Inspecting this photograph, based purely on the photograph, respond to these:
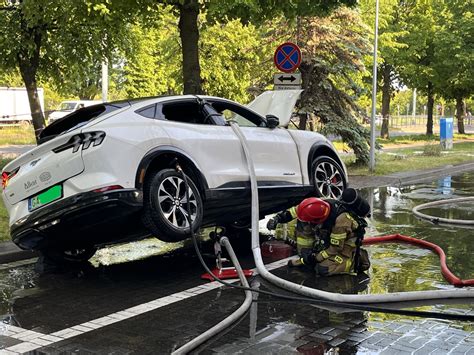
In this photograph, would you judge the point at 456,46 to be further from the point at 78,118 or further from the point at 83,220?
the point at 83,220

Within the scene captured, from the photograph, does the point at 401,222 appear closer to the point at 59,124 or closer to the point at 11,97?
the point at 59,124

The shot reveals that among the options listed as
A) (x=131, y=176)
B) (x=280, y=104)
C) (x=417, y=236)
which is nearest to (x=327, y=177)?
(x=280, y=104)

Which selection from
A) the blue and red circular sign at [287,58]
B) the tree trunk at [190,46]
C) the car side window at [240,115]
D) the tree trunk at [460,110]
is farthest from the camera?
the tree trunk at [460,110]

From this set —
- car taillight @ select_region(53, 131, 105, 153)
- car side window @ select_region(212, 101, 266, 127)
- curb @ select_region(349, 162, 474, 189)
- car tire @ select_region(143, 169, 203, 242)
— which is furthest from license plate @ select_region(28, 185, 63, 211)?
curb @ select_region(349, 162, 474, 189)

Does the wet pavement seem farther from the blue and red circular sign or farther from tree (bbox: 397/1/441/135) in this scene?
tree (bbox: 397/1/441/135)

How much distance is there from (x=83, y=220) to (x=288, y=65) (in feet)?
23.2

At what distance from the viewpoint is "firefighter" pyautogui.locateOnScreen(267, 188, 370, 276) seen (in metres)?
6.04

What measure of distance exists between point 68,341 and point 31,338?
0.33 metres

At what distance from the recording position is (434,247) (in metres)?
7.33

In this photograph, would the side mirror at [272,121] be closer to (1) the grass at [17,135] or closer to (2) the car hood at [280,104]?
(2) the car hood at [280,104]

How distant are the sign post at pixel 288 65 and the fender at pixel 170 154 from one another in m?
5.68

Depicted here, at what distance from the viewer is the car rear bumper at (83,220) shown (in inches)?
217

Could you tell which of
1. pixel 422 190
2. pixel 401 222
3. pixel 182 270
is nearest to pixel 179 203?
pixel 182 270

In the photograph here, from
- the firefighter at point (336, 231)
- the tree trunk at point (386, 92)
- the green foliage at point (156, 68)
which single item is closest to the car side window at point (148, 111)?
the firefighter at point (336, 231)
